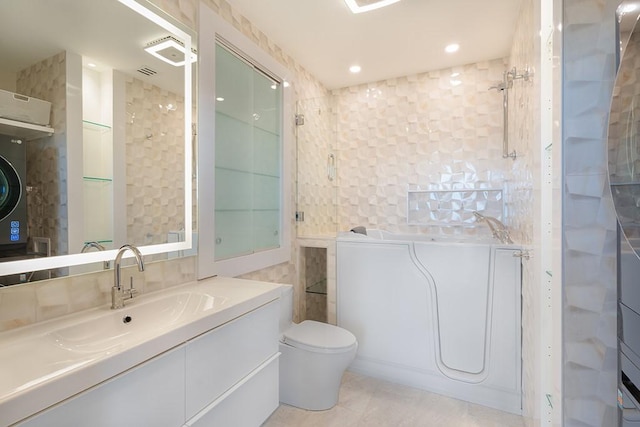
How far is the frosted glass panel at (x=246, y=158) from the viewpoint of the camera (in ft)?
6.09

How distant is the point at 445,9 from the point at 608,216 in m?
1.85

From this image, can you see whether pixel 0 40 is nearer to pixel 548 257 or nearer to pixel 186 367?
pixel 186 367

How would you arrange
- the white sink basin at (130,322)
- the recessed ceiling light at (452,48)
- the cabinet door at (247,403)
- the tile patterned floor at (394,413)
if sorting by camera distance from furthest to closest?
1. the recessed ceiling light at (452,48)
2. the tile patterned floor at (394,413)
3. the cabinet door at (247,403)
4. the white sink basin at (130,322)

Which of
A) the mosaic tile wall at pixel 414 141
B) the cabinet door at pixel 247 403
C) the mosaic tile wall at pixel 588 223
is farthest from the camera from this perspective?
the mosaic tile wall at pixel 414 141

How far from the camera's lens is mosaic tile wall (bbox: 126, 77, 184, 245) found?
1.39 m

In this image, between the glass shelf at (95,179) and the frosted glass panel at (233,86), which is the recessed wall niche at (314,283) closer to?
the frosted glass panel at (233,86)

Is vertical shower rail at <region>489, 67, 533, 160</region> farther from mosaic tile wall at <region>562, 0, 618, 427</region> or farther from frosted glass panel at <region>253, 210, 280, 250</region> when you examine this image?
frosted glass panel at <region>253, 210, 280, 250</region>

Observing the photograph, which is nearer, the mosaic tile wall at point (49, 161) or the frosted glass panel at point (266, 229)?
the mosaic tile wall at point (49, 161)

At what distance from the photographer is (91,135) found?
1.22 m

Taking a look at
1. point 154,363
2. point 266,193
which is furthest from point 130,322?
point 266,193

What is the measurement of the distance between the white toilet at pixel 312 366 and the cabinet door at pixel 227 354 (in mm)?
417

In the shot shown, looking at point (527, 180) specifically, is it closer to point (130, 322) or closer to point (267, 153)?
point (267, 153)

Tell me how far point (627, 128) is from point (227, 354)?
4.65 feet

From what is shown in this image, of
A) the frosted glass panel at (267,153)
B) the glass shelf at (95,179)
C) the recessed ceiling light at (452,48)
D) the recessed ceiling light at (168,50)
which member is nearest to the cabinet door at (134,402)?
the glass shelf at (95,179)
